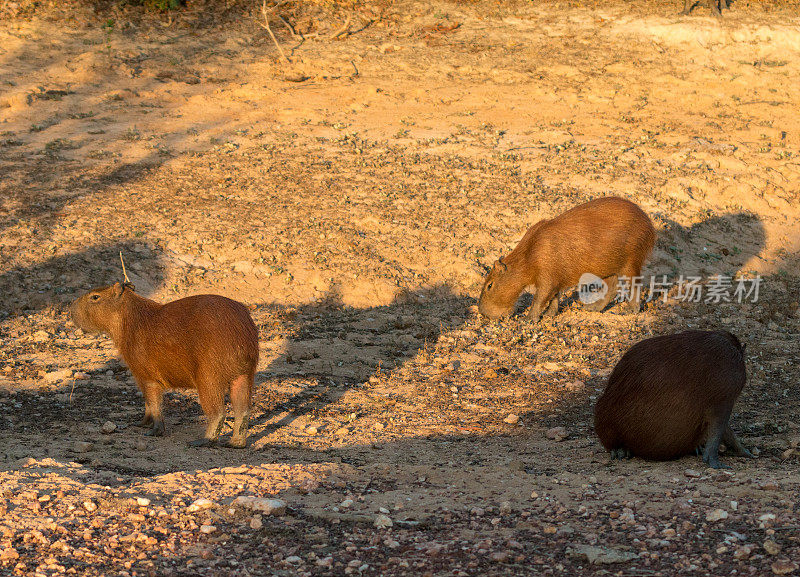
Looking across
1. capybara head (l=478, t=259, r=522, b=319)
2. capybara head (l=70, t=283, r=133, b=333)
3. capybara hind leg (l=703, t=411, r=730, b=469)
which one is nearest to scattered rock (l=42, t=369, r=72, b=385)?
capybara head (l=70, t=283, r=133, b=333)

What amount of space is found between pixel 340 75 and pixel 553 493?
995 centimetres

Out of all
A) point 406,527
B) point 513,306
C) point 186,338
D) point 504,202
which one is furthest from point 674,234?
point 406,527

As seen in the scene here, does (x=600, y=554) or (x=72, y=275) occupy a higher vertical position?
(x=600, y=554)

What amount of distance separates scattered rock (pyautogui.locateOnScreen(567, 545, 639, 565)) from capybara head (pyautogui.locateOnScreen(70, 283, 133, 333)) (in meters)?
3.75

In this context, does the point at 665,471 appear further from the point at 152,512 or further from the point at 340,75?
the point at 340,75

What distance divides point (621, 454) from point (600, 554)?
1.84m

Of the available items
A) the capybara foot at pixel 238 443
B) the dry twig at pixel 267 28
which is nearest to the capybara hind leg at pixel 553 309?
the capybara foot at pixel 238 443

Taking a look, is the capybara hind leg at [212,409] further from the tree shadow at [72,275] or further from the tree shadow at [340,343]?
the tree shadow at [72,275]

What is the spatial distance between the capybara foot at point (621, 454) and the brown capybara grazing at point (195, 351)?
7.59 ft

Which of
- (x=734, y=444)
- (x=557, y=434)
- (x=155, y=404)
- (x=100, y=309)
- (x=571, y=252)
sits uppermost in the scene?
(x=100, y=309)

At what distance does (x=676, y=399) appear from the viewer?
5289 mm

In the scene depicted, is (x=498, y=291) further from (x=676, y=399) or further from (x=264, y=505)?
(x=264, y=505)

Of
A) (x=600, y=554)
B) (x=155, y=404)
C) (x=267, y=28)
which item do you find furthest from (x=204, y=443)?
(x=267, y=28)

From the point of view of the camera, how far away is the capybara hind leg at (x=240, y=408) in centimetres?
597
